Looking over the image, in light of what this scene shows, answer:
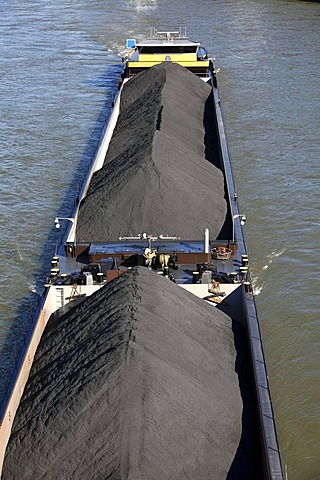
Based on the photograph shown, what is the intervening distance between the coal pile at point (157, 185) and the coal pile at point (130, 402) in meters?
4.08

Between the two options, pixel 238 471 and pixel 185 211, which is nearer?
pixel 238 471

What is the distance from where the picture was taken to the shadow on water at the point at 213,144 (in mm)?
16891

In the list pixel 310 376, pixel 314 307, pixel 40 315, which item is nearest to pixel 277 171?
pixel 314 307

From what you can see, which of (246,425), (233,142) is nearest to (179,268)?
(246,425)

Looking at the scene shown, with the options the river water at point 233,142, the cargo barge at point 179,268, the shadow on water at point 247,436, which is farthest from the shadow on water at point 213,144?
the shadow on water at point 247,436

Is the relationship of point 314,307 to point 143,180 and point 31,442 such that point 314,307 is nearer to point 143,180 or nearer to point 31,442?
point 143,180

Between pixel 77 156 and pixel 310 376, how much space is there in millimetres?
14187

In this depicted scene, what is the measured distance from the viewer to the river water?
51.9 feet

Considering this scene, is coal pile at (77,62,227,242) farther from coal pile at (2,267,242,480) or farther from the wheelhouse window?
the wheelhouse window

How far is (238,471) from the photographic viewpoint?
10141mm

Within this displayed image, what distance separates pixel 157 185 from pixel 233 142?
36.5ft

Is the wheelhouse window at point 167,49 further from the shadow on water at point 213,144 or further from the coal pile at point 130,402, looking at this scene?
the coal pile at point 130,402

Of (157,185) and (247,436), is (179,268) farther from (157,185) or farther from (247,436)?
(247,436)

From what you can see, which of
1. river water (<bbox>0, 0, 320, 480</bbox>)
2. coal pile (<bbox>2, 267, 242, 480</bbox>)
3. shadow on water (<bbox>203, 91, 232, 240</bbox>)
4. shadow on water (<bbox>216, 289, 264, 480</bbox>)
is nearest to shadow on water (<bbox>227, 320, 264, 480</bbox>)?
shadow on water (<bbox>216, 289, 264, 480</bbox>)
